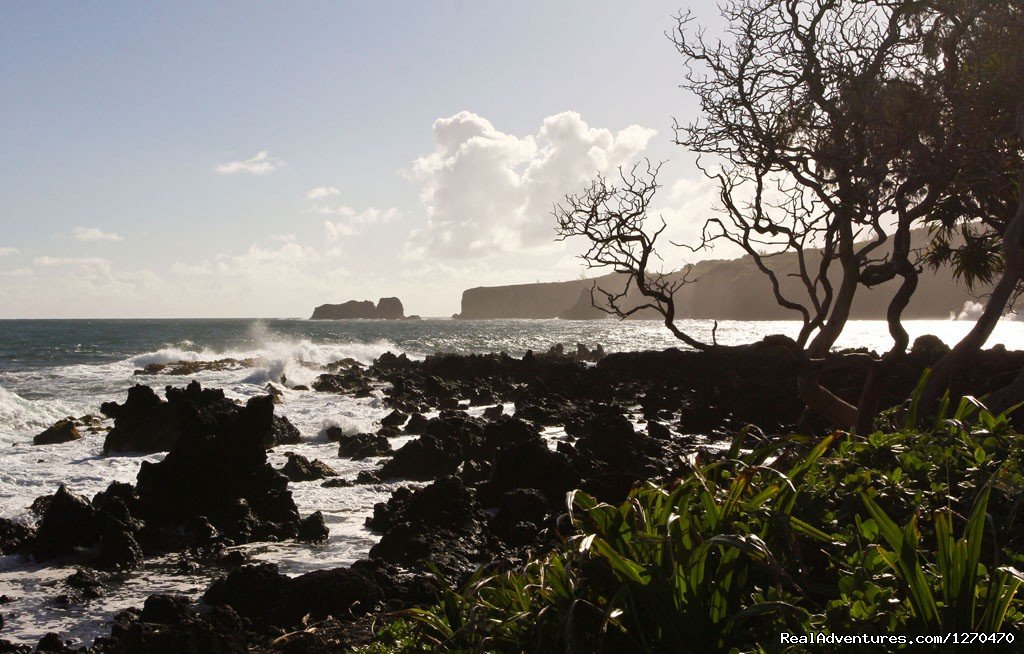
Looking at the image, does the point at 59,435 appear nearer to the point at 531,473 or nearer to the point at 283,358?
the point at 531,473

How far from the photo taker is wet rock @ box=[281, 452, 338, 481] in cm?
1115

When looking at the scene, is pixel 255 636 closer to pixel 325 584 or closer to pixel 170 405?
pixel 325 584

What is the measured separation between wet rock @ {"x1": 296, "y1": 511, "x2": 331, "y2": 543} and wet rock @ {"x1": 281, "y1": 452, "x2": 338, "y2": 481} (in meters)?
3.01

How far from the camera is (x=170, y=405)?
14070 millimetres

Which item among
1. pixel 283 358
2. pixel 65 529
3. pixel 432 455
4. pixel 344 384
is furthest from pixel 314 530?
pixel 283 358

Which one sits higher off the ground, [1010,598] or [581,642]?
[1010,598]

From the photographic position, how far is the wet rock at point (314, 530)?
809 cm

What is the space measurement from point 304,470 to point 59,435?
6.81m

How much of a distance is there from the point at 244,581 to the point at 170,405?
9.29 metres

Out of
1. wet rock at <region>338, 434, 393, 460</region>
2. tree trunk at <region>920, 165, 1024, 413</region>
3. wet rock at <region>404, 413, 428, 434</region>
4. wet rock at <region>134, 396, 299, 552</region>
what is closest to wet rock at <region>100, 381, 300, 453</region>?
wet rock at <region>338, 434, 393, 460</region>

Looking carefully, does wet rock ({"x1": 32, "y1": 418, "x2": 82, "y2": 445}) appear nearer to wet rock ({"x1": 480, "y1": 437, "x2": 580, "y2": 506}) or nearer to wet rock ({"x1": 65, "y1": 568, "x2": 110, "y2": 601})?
wet rock ({"x1": 65, "y1": 568, "x2": 110, "y2": 601})

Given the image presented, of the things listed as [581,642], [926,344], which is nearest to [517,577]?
[581,642]

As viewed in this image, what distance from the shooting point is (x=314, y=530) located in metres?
8.11

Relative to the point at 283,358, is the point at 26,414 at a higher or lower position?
lower
